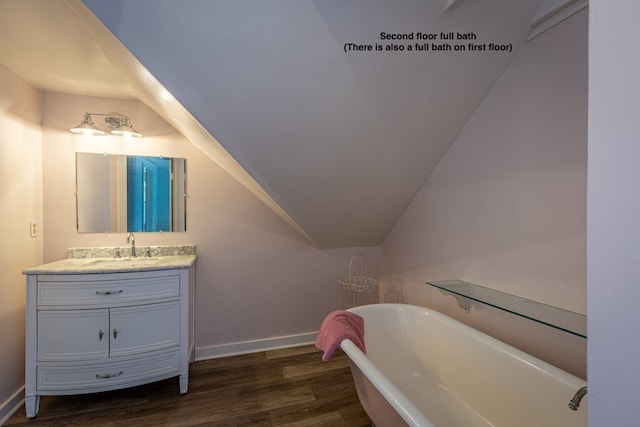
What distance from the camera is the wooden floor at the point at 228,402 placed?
171 centimetres

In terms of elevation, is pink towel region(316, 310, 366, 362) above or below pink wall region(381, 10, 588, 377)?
below

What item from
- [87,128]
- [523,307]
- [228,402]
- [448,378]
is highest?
[87,128]

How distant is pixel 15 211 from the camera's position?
183 centimetres

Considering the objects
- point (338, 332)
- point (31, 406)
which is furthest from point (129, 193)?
point (338, 332)

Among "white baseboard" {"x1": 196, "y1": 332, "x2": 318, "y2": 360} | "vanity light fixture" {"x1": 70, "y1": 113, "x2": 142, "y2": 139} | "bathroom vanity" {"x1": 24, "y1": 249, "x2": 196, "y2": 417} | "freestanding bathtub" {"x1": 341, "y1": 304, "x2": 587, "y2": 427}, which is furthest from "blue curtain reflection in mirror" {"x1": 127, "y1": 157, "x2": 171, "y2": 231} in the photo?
"freestanding bathtub" {"x1": 341, "y1": 304, "x2": 587, "y2": 427}

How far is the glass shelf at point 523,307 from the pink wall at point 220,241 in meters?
1.22

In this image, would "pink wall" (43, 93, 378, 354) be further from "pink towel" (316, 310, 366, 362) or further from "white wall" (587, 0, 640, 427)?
"white wall" (587, 0, 640, 427)

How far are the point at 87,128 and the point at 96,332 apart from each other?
4.67ft

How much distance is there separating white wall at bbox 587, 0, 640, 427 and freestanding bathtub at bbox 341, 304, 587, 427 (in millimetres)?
625

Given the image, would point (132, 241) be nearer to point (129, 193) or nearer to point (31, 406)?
point (129, 193)

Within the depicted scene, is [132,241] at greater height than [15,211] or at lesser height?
lesser

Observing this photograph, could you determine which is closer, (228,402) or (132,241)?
(228,402)

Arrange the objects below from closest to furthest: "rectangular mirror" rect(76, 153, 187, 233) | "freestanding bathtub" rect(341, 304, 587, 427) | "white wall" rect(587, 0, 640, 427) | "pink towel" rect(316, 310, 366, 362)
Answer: "white wall" rect(587, 0, 640, 427), "freestanding bathtub" rect(341, 304, 587, 427), "pink towel" rect(316, 310, 366, 362), "rectangular mirror" rect(76, 153, 187, 233)

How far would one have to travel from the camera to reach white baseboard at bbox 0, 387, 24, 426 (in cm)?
167
